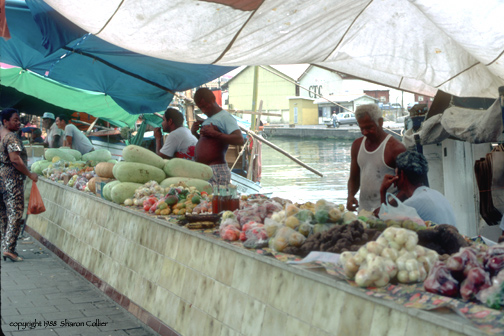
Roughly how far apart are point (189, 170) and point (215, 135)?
2.05 ft

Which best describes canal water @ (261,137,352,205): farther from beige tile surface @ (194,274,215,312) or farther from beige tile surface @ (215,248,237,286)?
beige tile surface @ (215,248,237,286)

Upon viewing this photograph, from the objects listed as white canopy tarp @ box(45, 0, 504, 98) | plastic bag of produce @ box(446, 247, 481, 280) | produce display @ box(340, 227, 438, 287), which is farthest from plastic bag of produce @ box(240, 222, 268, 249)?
white canopy tarp @ box(45, 0, 504, 98)

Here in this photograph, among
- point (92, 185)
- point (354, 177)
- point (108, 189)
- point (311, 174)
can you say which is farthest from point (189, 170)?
point (311, 174)

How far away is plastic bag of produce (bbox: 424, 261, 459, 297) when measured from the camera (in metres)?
2.42

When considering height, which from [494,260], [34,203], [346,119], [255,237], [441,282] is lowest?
[34,203]

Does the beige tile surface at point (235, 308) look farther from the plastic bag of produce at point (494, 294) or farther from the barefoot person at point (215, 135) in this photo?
the barefoot person at point (215, 135)

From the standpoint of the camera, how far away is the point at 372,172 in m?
5.29

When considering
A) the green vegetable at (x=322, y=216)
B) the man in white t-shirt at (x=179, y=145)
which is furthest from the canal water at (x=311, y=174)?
the green vegetable at (x=322, y=216)

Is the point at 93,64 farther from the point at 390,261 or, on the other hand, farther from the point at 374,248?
the point at 390,261

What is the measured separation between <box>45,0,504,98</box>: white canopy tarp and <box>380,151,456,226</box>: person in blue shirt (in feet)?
3.56

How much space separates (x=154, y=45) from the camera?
4.99 metres

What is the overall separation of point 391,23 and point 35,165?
27.4 ft

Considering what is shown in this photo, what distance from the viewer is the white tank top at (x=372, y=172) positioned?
5.21m

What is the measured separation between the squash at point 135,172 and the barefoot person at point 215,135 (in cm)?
58
